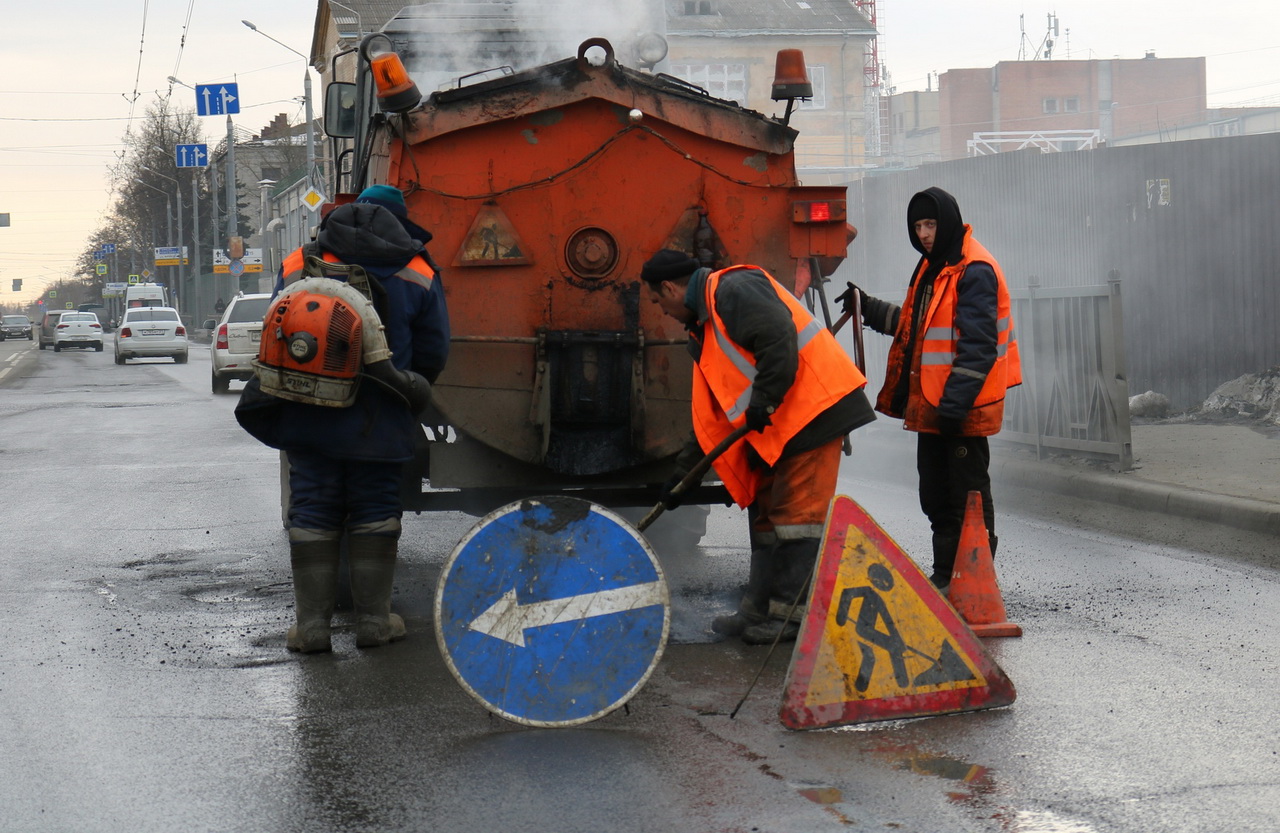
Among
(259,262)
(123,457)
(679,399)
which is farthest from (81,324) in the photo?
(679,399)

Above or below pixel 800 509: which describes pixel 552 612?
below

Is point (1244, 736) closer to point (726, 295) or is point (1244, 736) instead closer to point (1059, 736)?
point (1059, 736)

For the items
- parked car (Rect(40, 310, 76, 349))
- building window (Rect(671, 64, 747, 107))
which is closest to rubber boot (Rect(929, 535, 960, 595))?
building window (Rect(671, 64, 747, 107))

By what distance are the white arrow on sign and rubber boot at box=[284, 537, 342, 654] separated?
140 centimetres

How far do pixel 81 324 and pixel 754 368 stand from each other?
172 feet

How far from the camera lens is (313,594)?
5547 mm

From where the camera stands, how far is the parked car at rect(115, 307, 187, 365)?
37.8 meters

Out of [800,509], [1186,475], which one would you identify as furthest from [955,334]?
[1186,475]

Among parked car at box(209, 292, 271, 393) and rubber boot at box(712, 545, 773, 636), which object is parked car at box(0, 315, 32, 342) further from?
rubber boot at box(712, 545, 773, 636)

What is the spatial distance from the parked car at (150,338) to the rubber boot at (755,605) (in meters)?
33.9

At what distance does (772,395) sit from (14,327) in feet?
291

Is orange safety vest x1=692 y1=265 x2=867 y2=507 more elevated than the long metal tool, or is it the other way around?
orange safety vest x1=692 y1=265 x2=867 y2=507

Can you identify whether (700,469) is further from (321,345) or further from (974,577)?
(321,345)

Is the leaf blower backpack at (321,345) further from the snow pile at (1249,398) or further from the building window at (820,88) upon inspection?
the building window at (820,88)
